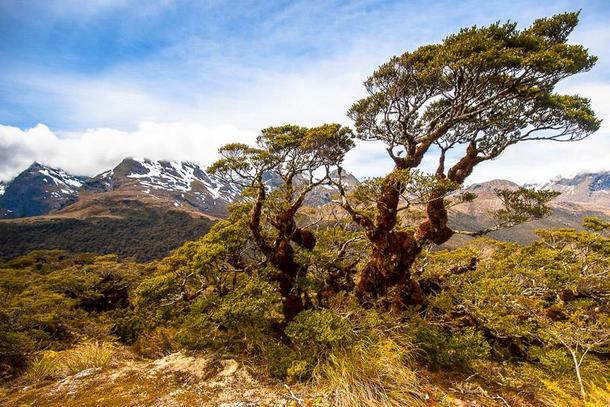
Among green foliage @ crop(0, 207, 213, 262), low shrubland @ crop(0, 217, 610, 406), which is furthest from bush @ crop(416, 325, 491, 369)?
green foliage @ crop(0, 207, 213, 262)

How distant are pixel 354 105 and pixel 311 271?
587 cm

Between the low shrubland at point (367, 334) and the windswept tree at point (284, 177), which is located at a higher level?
the windswept tree at point (284, 177)

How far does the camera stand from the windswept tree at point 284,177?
9253mm

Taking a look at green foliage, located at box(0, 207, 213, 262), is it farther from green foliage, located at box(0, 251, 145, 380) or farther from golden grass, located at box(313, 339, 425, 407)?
golden grass, located at box(313, 339, 425, 407)

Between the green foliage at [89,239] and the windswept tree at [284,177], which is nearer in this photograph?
→ the windswept tree at [284,177]

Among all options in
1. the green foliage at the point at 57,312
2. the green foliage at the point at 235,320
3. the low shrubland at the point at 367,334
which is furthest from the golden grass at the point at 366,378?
the green foliage at the point at 57,312

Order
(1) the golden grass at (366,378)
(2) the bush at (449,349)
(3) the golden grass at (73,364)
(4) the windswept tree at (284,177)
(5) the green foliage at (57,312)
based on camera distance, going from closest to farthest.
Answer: (1) the golden grass at (366,378)
(2) the bush at (449,349)
(3) the golden grass at (73,364)
(4) the windswept tree at (284,177)
(5) the green foliage at (57,312)

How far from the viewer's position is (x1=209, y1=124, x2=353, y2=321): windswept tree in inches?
364

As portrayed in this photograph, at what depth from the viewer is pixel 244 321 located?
781 centimetres

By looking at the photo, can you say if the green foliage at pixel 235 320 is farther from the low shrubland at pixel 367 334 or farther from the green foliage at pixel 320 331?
the green foliage at pixel 320 331

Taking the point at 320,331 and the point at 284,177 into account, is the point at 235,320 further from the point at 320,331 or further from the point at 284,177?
the point at 284,177

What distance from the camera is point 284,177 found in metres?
10.1

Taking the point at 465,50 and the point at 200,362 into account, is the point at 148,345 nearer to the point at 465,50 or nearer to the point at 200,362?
the point at 200,362

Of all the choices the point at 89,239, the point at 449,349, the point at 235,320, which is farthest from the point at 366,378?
the point at 89,239
